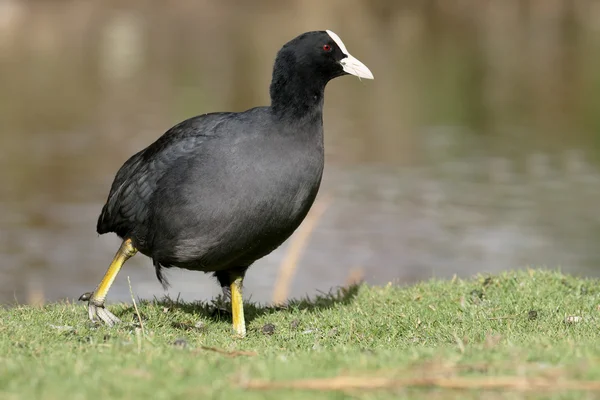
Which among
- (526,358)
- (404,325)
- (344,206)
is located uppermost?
(526,358)

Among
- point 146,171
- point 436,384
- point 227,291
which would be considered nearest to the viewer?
point 436,384

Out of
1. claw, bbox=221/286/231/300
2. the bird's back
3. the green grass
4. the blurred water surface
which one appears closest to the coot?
the bird's back

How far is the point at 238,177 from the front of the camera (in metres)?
7.15

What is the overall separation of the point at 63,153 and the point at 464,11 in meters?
32.2

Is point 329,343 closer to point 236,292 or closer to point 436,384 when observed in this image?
point 236,292

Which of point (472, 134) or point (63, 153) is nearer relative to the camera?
point (63, 153)

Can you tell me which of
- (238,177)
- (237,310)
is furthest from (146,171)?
(237,310)

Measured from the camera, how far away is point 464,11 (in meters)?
49.5

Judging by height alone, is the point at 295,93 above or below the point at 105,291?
above

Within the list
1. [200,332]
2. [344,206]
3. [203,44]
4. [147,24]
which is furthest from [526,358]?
[147,24]

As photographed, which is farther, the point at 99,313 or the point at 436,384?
the point at 99,313

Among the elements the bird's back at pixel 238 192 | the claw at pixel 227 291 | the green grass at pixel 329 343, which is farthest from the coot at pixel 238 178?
the green grass at pixel 329 343

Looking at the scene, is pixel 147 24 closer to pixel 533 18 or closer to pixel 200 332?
pixel 533 18

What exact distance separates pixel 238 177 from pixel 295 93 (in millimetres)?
819
